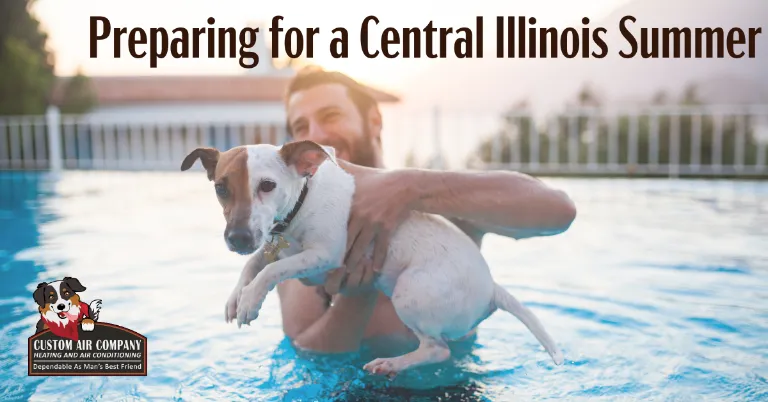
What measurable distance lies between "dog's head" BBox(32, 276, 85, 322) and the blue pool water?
0.61ft

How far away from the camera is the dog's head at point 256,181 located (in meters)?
1.43

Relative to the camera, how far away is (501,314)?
2777 millimetres

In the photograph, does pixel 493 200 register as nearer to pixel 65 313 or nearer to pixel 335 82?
pixel 335 82

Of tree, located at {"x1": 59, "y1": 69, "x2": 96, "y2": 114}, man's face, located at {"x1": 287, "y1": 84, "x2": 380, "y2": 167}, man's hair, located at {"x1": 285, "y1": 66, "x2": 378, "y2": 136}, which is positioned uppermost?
tree, located at {"x1": 59, "y1": 69, "x2": 96, "y2": 114}

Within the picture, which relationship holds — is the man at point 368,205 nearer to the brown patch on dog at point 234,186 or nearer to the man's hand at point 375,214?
the man's hand at point 375,214

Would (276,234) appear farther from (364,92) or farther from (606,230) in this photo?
(606,230)

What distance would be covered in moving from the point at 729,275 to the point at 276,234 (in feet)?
8.53

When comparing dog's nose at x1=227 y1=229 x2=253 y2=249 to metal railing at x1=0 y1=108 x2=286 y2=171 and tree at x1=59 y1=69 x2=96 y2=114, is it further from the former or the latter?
tree at x1=59 y1=69 x2=96 y2=114

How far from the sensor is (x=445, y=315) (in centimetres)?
172

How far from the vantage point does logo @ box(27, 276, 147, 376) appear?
190 centimetres

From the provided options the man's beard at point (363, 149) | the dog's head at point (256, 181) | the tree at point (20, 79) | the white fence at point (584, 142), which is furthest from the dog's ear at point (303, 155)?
the tree at point (20, 79)

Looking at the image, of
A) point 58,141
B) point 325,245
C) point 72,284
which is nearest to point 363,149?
point 325,245

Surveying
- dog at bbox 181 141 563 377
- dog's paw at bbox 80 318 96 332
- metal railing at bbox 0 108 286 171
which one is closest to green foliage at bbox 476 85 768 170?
metal railing at bbox 0 108 286 171

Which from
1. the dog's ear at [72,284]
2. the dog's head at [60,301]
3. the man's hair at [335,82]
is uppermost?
the man's hair at [335,82]
